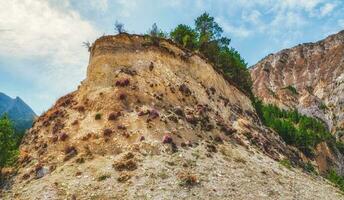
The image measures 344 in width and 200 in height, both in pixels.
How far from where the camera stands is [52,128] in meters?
47.8

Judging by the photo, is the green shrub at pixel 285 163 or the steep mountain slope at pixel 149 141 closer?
the steep mountain slope at pixel 149 141

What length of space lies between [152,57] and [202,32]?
34423mm

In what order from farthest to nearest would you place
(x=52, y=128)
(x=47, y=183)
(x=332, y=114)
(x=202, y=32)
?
(x=332, y=114), (x=202, y=32), (x=52, y=128), (x=47, y=183)

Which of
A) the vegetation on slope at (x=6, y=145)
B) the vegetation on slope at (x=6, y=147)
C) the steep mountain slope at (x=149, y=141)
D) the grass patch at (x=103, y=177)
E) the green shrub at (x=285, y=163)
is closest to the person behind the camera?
the steep mountain slope at (x=149, y=141)

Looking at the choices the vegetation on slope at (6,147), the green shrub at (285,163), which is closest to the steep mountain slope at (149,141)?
the vegetation on slope at (6,147)

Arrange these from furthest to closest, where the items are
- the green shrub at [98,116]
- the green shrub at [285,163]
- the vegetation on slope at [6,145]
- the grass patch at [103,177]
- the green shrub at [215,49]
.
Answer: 1. the green shrub at [215,49]
2. the green shrub at [285,163]
3. the green shrub at [98,116]
4. the vegetation on slope at [6,145]
5. the grass patch at [103,177]

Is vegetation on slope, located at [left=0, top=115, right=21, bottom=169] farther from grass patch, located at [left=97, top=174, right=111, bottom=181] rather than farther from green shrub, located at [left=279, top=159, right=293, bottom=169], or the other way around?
green shrub, located at [left=279, top=159, right=293, bottom=169]

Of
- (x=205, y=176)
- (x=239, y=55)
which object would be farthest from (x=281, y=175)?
(x=239, y=55)

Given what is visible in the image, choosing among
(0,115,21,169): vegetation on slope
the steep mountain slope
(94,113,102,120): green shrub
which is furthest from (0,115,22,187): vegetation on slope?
(94,113,102,120): green shrub

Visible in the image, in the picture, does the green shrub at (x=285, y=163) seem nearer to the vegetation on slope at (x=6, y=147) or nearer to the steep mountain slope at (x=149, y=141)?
the steep mountain slope at (x=149, y=141)

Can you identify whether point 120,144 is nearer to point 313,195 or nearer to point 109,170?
point 109,170

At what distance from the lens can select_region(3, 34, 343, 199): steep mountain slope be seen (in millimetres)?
36688

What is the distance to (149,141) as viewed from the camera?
42.5 m

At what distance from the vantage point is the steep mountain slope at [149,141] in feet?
120
